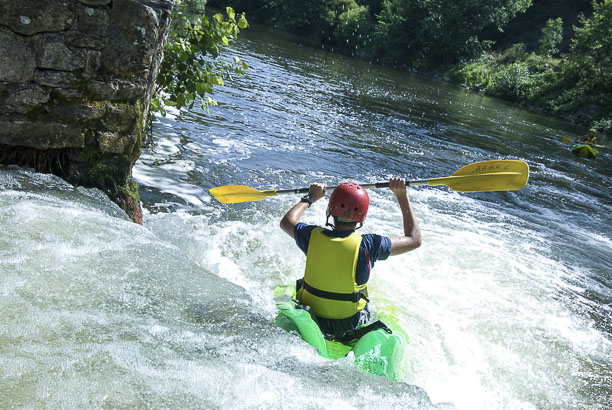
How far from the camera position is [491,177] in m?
4.80

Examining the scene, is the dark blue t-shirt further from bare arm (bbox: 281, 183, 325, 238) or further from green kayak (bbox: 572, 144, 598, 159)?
green kayak (bbox: 572, 144, 598, 159)

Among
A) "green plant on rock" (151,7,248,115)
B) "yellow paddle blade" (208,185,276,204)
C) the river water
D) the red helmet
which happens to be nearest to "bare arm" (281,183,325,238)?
the red helmet

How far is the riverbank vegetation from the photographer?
29406mm

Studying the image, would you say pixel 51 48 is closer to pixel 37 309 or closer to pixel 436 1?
pixel 37 309

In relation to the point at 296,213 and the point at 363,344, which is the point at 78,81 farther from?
the point at 363,344

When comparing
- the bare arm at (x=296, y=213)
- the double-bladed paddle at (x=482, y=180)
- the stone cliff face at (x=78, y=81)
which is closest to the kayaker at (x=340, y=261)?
the bare arm at (x=296, y=213)

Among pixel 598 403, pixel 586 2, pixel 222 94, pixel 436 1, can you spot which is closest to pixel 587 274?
pixel 598 403

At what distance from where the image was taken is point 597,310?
543 centimetres

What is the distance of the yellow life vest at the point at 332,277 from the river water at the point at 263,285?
352mm

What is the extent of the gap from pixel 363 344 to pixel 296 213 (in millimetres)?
1081

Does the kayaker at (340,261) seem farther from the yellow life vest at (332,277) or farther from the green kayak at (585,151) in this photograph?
the green kayak at (585,151)

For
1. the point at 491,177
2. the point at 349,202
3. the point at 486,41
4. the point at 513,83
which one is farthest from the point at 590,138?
the point at 486,41

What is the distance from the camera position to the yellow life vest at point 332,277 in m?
3.46

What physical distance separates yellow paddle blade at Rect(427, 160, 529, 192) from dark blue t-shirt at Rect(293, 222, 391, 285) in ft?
4.18
